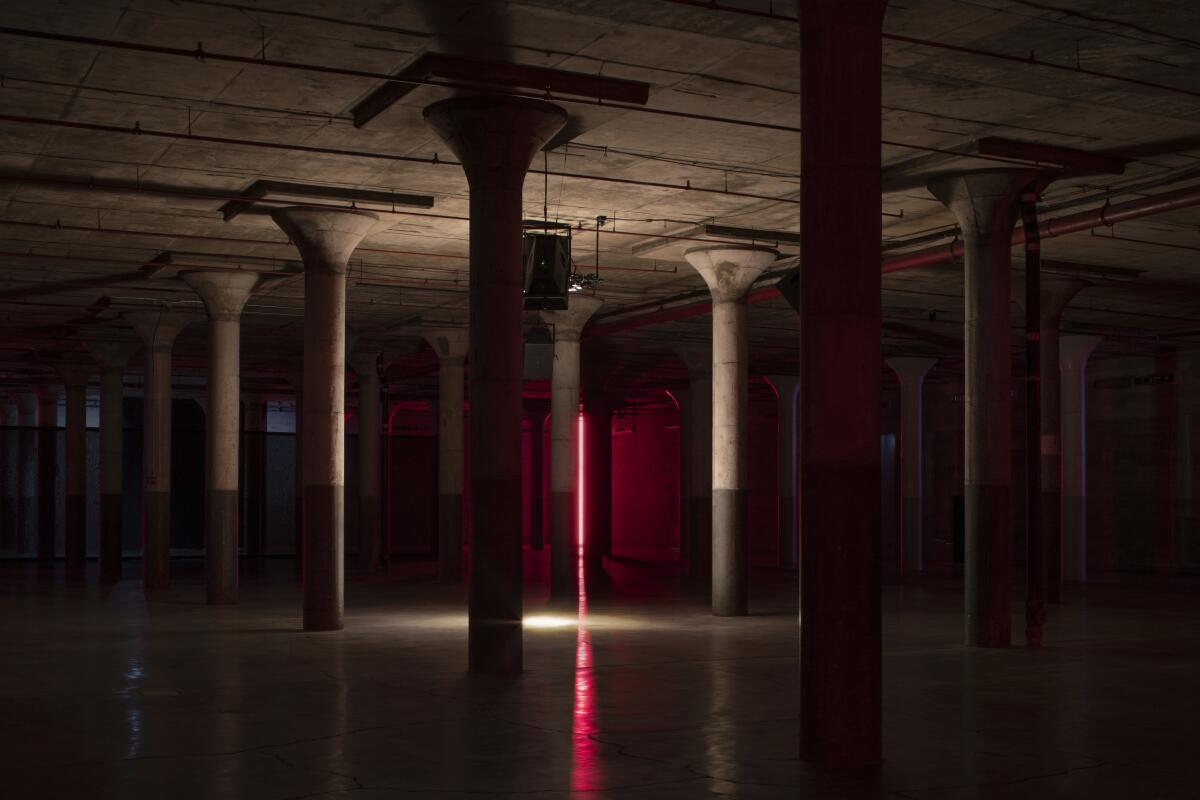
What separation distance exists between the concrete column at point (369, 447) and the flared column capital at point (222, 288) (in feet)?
37.6

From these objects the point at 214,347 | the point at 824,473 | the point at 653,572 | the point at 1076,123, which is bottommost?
the point at 653,572

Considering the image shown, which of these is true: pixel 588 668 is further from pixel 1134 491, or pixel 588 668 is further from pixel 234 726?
pixel 1134 491

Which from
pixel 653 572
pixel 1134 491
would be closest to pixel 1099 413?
pixel 1134 491

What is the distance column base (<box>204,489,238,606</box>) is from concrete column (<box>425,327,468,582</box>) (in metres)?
8.33

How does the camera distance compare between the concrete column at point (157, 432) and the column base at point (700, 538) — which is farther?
the column base at point (700, 538)

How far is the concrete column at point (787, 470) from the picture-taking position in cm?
3825

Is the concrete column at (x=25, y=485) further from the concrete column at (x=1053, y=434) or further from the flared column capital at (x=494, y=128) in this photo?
the flared column capital at (x=494, y=128)

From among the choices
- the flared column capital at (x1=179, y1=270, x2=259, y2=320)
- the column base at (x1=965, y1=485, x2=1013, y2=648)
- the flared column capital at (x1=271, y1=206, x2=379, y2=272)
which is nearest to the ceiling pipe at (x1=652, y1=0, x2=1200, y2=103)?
the column base at (x1=965, y1=485, x2=1013, y2=648)

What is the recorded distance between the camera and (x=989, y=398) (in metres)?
17.8

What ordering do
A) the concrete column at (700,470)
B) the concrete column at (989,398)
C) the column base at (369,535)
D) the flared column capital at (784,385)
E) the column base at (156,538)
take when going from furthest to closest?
1. the flared column capital at (784,385)
2. the column base at (369,535)
3. the concrete column at (700,470)
4. the column base at (156,538)
5. the concrete column at (989,398)

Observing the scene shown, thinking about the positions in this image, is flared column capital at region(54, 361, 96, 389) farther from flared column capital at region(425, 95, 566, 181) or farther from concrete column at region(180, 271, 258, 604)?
flared column capital at region(425, 95, 566, 181)

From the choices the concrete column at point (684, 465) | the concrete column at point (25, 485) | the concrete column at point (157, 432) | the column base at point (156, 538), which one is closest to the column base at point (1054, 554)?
the concrete column at point (684, 465)

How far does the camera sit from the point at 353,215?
19.7 metres

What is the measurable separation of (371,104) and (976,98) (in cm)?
644
